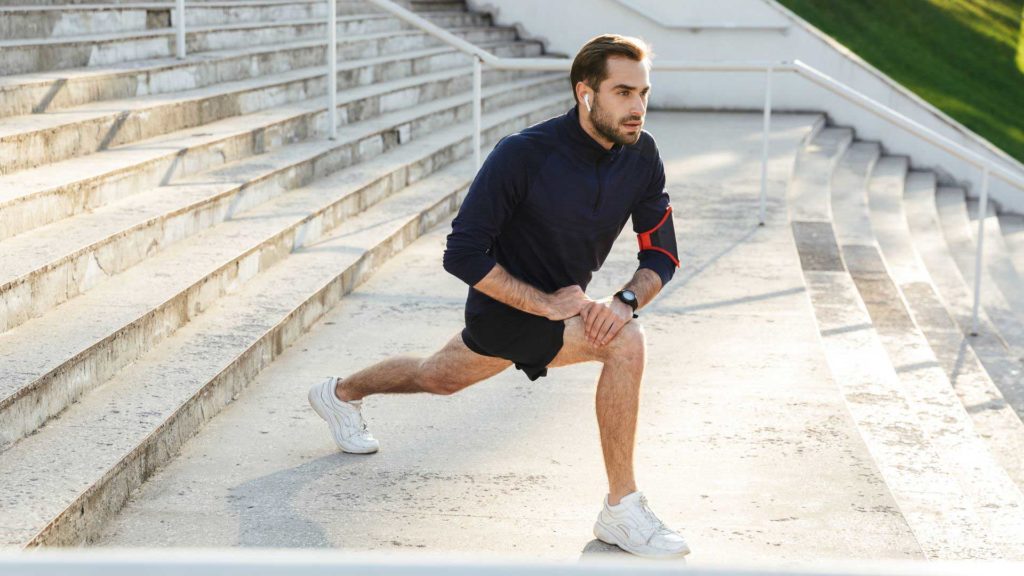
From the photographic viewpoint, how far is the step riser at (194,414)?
2.78 metres

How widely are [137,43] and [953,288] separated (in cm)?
494

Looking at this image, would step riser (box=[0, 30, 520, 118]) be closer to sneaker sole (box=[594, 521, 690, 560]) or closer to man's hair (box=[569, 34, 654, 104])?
man's hair (box=[569, 34, 654, 104])

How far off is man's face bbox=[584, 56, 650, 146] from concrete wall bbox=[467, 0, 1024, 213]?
351 inches

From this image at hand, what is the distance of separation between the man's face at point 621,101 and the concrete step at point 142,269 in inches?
63.7

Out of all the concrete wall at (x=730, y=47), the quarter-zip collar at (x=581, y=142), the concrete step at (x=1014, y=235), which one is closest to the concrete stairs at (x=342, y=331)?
the concrete step at (x=1014, y=235)

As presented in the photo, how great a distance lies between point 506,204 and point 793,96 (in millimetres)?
9676

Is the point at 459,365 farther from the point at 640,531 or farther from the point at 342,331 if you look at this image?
the point at 342,331

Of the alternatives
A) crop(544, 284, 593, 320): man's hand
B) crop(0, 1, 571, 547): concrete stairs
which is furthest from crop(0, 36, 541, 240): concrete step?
crop(544, 284, 593, 320): man's hand

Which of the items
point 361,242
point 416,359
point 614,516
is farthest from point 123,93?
point 614,516

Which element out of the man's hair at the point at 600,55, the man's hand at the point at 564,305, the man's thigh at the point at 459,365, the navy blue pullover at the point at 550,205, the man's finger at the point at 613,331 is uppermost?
the man's hair at the point at 600,55

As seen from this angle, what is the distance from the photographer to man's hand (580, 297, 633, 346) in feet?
9.53

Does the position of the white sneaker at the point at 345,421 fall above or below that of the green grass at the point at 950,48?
below

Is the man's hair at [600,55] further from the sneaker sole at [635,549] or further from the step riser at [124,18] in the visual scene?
the step riser at [124,18]

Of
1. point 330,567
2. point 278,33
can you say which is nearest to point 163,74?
point 278,33
